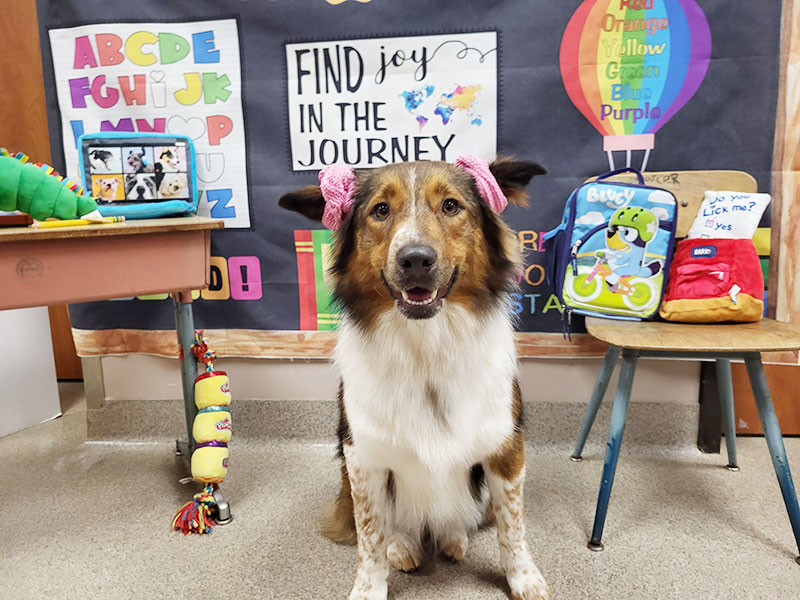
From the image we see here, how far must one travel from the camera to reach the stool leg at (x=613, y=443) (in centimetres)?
162

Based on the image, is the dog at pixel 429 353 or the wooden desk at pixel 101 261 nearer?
the dog at pixel 429 353

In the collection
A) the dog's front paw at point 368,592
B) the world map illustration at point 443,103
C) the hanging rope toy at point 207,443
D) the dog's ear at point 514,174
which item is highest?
the world map illustration at point 443,103

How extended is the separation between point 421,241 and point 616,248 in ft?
3.37

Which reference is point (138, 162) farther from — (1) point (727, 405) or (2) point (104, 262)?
(1) point (727, 405)

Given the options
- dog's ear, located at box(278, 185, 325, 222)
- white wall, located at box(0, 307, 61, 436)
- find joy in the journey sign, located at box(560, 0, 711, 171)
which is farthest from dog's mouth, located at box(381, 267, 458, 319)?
white wall, located at box(0, 307, 61, 436)

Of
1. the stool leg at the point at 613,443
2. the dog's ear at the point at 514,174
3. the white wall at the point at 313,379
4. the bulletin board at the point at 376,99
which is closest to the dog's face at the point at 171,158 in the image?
the bulletin board at the point at 376,99

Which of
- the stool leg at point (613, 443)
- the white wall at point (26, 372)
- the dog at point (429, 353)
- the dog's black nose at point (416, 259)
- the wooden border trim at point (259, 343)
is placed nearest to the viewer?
the dog's black nose at point (416, 259)

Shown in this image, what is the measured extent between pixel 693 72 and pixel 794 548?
164 cm

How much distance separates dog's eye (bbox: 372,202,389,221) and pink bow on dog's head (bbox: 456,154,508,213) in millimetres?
244

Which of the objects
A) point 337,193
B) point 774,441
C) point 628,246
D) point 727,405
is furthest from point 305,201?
point 727,405

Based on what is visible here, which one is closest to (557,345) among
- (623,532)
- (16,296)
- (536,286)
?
(536,286)

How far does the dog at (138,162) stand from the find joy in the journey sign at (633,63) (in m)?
1.65

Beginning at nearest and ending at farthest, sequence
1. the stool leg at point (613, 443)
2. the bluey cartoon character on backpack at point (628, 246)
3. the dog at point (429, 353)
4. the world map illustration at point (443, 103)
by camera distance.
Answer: the dog at point (429, 353) < the stool leg at point (613, 443) < the bluey cartoon character on backpack at point (628, 246) < the world map illustration at point (443, 103)

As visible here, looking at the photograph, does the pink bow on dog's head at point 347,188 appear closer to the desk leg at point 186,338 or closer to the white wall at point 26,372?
the desk leg at point 186,338
